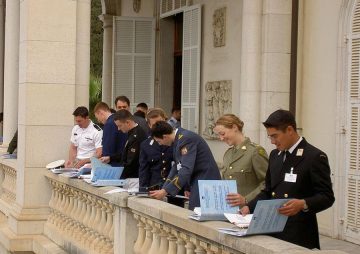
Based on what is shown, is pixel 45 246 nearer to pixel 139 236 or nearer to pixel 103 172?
pixel 103 172

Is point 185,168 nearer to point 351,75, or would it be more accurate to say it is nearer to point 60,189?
point 60,189

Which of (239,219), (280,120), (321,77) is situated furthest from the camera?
(321,77)

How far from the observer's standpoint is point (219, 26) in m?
14.9

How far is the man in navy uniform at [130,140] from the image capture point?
27.4 feet

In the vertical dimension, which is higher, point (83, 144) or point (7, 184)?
point (83, 144)

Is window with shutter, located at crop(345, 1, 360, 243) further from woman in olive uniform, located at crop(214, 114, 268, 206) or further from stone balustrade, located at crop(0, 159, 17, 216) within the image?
woman in olive uniform, located at crop(214, 114, 268, 206)

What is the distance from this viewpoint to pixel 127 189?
7.46m

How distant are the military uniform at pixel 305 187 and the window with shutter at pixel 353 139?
5.40 m

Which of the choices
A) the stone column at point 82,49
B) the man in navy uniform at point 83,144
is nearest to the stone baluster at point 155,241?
the man in navy uniform at point 83,144

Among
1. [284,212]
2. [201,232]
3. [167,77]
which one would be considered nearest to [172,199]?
[201,232]

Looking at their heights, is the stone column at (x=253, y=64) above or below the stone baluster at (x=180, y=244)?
above

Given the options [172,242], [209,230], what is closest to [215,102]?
[172,242]

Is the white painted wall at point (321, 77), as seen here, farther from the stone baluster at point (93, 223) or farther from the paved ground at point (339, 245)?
the stone baluster at point (93, 223)

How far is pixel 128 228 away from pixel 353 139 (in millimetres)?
4544
